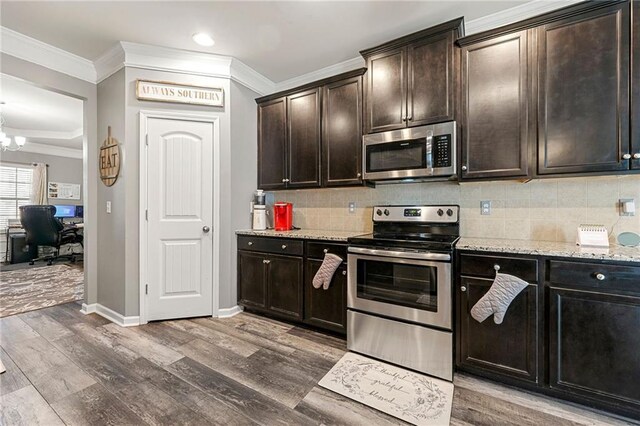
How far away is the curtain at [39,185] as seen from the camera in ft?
20.9

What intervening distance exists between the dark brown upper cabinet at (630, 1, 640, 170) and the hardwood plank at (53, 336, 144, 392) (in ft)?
11.5

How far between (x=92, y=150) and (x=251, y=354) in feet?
9.32

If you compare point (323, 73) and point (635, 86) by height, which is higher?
point (323, 73)

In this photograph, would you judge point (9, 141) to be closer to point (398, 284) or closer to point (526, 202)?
point (398, 284)

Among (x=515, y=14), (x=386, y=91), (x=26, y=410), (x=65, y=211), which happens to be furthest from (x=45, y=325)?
(x=65, y=211)

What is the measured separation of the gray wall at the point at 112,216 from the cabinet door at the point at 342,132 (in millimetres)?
2070

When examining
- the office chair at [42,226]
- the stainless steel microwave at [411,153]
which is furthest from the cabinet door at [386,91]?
the office chair at [42,226]

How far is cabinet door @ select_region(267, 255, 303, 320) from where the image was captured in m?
2.74

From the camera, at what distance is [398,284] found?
2.16m

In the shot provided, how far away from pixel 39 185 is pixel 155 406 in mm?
7421

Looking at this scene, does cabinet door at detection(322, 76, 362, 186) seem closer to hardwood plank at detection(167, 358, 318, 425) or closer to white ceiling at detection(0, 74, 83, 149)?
hardwood plank at detection(167, 358, 318, 425)

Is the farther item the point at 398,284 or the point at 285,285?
the point at 285,285

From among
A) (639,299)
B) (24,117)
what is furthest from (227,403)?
(24,117)

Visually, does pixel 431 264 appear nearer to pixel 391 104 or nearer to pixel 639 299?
pixel 639 299
